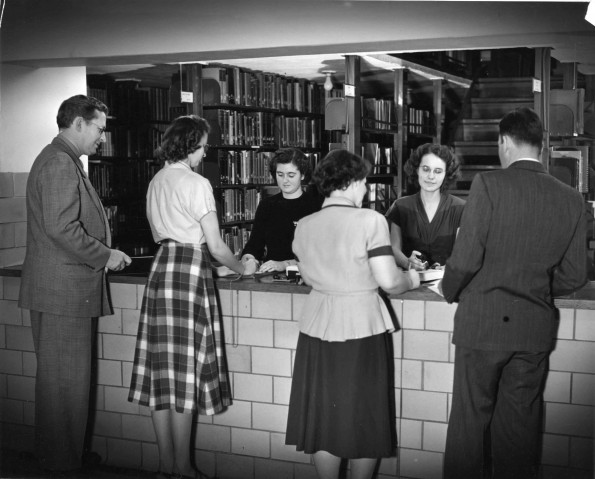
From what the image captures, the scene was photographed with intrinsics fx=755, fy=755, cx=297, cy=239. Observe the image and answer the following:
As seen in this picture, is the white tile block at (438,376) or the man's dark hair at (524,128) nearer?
the man's dark hair at (524,128)

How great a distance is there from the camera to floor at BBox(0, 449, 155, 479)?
3746mm

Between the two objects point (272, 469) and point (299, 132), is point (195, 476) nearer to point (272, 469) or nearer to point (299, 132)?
point (272, 469)

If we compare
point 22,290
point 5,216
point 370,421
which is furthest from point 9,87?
point 370,421

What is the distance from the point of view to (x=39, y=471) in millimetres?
3744

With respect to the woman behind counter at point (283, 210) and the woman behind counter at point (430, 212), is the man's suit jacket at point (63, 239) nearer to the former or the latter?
the woman behind counter at point (283, 210)

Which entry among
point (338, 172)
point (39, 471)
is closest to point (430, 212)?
point (338, 172)

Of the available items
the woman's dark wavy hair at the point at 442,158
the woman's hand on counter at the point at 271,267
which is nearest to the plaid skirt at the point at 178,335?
the woman's hand on counter at the point at 271,267

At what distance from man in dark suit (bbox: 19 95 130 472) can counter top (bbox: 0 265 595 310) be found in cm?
23

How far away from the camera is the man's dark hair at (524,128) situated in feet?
9.45

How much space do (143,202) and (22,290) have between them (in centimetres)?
428

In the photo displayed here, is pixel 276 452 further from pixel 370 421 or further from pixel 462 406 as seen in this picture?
pixel 462 406

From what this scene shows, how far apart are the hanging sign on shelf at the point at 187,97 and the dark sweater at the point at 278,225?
2691 mm

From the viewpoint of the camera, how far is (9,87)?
547cm

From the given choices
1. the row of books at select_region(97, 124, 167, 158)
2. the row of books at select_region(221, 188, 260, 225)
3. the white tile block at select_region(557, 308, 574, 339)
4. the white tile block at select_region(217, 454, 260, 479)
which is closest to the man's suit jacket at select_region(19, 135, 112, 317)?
the white tile block at select_region(217, 454, 260, 479)
